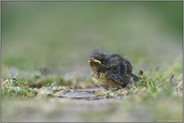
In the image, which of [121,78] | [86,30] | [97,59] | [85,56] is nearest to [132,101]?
[121,78]

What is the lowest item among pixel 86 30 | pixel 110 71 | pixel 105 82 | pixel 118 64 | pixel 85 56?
pixel 105 82

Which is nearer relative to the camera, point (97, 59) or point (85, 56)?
point (97, 59)

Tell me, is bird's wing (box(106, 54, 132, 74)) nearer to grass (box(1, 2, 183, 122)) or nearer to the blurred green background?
grass (box(1, 2, 183, 122))

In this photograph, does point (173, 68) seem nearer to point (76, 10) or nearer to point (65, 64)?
point (65, 64)

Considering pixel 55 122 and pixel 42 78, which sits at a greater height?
pixel 42 78

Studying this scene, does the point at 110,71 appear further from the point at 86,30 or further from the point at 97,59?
the point at 86,30

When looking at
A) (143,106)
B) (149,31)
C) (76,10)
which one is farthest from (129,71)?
(76,10)

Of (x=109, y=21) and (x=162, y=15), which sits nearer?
(x=109, y=21)
